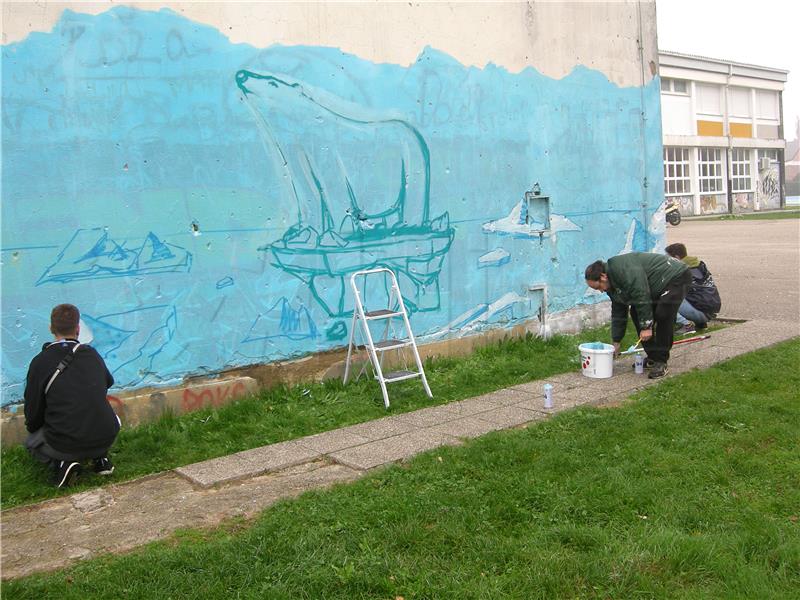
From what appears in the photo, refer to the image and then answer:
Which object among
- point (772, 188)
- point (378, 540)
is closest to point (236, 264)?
point (378, 540)

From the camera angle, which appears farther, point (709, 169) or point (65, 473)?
point (709, 169)

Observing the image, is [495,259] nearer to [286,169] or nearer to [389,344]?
[389,344]

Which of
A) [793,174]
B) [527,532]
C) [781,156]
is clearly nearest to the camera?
[527,532]

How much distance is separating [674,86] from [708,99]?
3989 millimetres

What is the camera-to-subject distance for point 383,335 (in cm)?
773

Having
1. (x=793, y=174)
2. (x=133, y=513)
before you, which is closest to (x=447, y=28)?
(x=133, y=513)

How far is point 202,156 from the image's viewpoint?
6590mm

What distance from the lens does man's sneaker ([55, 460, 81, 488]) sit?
5062 mm

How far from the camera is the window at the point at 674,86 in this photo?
4366 centimetres

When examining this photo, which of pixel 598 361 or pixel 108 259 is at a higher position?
pixel 108 259

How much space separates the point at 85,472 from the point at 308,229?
10.3ft

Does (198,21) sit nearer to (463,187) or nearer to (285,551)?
(463,187)

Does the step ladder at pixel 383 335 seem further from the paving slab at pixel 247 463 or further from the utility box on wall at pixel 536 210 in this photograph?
the utility box on wall at pixel 536 210

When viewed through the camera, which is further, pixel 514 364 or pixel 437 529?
pixel 514 364
